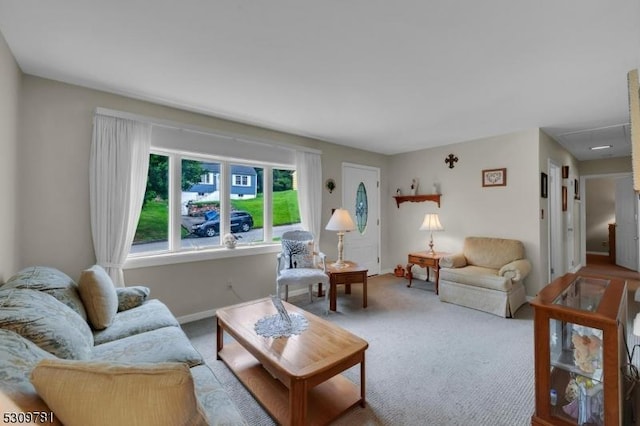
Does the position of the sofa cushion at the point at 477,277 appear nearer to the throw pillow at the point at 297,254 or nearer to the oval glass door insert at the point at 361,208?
the oval glass door insert at the point at 361,208

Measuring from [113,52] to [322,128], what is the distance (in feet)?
7.80

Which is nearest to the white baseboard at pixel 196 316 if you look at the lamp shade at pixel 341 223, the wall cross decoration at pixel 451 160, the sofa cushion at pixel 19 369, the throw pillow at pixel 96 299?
the throw pillow at pixel 96 299

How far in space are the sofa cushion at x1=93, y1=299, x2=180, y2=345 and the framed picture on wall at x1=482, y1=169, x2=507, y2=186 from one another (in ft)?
14.3

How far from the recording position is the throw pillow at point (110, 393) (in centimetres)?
75

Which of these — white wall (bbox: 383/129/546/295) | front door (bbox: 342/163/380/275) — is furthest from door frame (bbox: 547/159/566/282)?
front door (bbox: 342/163/380/275)

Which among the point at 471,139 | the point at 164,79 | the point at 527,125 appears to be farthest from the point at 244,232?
the point at 527,125

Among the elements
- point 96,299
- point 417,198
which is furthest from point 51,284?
point 417,198

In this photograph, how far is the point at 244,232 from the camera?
12.1 ft

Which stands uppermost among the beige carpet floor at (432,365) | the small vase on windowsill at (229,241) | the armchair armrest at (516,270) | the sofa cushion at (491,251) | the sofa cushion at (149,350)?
the small vase on windowsill at (229,241)

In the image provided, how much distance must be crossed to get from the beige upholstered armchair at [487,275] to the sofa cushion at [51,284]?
153 inches

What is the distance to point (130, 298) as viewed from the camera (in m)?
2.36

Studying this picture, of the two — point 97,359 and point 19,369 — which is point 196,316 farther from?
point 19,369

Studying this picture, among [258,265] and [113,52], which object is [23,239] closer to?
[113,52]

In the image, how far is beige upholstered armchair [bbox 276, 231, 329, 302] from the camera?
10.8ft
